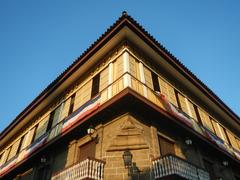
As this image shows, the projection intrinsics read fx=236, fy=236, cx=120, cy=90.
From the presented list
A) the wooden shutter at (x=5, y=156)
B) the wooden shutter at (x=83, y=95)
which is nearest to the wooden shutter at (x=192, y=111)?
the wooden shutter at (x=83, y=95)

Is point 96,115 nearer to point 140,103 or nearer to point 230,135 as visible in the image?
point 140,103

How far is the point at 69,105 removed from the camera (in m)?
13.4

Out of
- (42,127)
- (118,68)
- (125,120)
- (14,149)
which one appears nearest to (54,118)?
(42,127)

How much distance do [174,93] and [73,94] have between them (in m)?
5.78

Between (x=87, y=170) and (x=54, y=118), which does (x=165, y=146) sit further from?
(x=54, y=118)

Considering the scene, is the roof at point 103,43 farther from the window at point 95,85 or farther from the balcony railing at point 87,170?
the balcony railing at point 87,170

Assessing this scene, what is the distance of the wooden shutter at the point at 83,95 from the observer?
1223cm

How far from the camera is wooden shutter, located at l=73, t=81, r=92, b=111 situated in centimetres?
1223

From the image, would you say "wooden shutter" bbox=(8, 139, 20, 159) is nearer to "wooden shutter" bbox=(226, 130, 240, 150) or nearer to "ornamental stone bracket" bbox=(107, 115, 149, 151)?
"ornamental stone bracket" bbox=(107, 115, 149, 151)

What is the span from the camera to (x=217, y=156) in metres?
13.4

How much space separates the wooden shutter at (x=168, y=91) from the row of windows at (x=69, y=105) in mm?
2794

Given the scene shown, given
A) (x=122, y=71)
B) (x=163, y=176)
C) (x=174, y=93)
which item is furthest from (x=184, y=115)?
(x=163, y=176)

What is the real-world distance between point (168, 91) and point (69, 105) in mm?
5594

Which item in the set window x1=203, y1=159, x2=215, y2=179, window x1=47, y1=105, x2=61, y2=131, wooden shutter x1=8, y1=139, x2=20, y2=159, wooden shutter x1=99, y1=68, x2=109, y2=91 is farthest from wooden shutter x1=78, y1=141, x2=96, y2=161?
wooden shutter x1=8, y1=139, x2=20, y2=159
